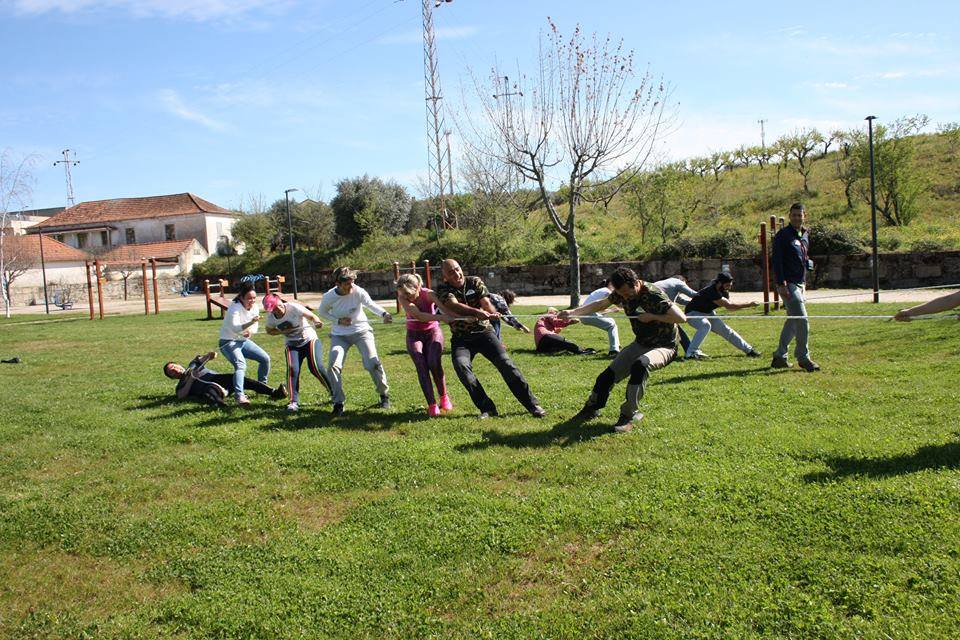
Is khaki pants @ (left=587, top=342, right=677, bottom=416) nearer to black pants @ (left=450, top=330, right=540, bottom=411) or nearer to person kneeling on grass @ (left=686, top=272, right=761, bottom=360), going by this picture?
black pants @ (left=450, top=330, right=540, bottom=411)

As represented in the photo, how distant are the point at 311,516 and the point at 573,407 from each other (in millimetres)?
3410

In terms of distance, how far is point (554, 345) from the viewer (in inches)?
471

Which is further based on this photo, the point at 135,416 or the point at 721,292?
the point at 721,292

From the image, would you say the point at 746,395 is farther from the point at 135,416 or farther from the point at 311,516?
the point at 135,416

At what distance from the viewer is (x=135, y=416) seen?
8570 mm

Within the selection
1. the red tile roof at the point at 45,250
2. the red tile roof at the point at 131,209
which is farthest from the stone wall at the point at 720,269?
the red tile roof at the point at 131,209

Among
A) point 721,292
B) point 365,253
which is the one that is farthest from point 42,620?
point 365,253

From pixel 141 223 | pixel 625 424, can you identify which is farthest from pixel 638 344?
pixel 141 223

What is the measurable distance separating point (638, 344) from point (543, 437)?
1284 mm

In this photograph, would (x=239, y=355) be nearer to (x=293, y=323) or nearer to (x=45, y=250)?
(x=293, y=323)

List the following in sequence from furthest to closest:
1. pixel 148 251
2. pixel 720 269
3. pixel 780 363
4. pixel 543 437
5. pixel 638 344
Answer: pixel 148 251, pixel 720 269, pixel 780 363, pixel 638 344, pixel 543 437

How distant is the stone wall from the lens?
22453mm

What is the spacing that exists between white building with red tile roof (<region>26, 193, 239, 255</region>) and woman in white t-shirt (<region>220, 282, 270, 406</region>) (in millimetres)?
54055

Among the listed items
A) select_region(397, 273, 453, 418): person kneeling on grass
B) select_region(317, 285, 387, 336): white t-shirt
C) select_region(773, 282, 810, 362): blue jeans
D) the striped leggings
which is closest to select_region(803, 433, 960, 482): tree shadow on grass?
select_region(773, 282, 810, 362): blue jeans
